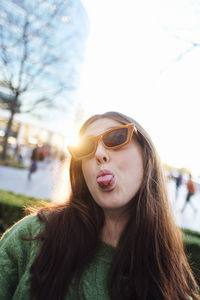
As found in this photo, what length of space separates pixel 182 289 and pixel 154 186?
29.5 inches

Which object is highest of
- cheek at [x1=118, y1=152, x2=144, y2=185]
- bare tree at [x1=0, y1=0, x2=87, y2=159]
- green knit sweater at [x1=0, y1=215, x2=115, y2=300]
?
bare tree at [x1=0, y1=0, x2=87, y2=159]

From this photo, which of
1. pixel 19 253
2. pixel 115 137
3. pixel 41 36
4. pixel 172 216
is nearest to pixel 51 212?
pixel 19 253

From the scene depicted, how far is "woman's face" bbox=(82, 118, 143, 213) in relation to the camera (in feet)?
4.07

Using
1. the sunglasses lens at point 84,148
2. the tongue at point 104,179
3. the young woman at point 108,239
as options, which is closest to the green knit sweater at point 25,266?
the young woman at point 108,239

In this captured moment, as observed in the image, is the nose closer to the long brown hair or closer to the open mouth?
the open mouth

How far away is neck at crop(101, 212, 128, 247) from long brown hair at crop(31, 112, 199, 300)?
4 centimetres

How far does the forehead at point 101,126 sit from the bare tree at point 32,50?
359 inches

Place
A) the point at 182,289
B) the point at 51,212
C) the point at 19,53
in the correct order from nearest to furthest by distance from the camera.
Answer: the point at 182,289 → the point at 51,212 → the point at 19,53

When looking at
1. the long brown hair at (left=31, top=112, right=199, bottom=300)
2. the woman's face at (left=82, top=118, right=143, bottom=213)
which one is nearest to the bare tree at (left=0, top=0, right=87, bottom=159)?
the woman's face at (left=82, top=118, right=143, bottom=213)

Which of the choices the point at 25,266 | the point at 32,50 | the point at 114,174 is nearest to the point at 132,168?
the point at 114,174

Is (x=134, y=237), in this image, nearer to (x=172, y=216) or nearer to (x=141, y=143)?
(x=172, y=216)

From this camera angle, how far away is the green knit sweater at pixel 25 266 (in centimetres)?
117

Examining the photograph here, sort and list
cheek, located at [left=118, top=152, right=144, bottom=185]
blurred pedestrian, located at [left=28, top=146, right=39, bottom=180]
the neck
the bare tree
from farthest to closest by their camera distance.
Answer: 1. blurred pedestrian, located at [left=28, top=146, right=39, bottom=180]
2. the bare tree
3. the neck
4. cheek, located at [left=118, top=152, right=144, bottom=185]

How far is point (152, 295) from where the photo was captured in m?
1.24
